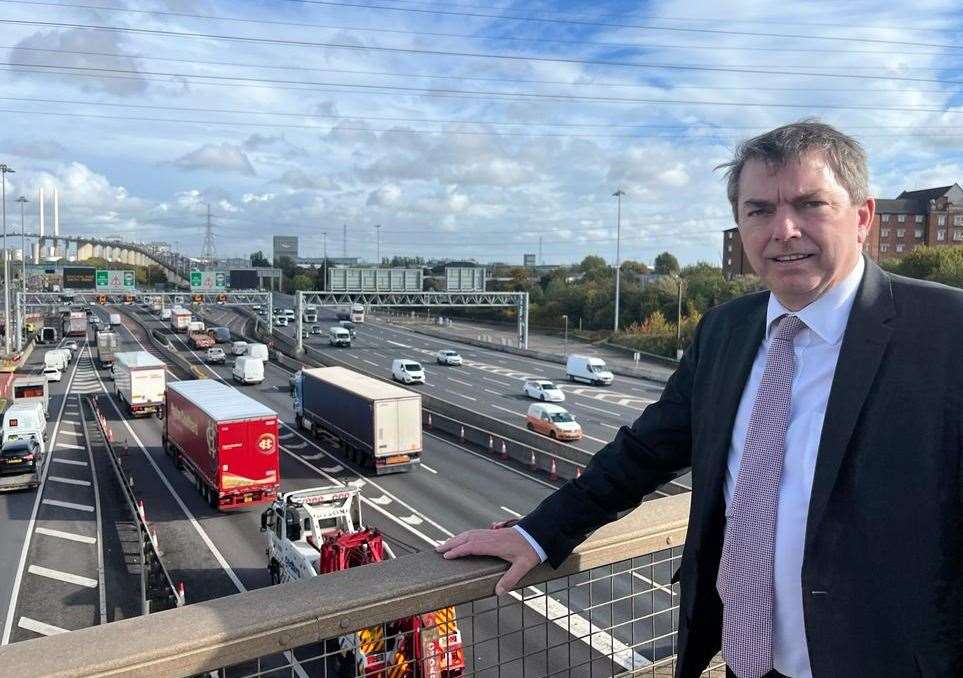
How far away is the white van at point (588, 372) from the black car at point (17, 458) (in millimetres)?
28725

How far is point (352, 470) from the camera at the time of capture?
25.1 metres

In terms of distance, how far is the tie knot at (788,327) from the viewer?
217cm

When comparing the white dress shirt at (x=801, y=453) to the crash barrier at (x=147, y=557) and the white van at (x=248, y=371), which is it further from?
the white van at (x=248, y=371)

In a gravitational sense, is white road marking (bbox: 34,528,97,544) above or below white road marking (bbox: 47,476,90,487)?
above

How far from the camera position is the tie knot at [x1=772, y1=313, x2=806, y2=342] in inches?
85.6

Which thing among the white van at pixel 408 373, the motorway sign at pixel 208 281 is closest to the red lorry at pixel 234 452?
the white van at pixel 408 373

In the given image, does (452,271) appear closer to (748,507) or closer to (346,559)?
(346,559)

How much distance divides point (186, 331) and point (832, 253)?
81.2 meters

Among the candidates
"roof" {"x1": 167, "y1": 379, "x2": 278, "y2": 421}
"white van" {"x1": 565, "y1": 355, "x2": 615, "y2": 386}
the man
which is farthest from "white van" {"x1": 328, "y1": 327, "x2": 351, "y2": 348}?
the man

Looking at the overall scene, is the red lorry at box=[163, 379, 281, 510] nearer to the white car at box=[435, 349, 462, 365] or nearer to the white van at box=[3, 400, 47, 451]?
the white van at box=[3, 400, 47, 451]

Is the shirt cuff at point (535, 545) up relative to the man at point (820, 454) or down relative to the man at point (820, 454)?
down

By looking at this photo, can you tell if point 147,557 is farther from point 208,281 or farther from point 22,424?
point 208,281

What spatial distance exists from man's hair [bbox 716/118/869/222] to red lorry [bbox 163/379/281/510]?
19.6 m

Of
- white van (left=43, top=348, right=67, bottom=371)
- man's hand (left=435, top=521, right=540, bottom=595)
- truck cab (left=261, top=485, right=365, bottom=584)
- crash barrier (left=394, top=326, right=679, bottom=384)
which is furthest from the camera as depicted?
white van (left=43, top=348, right=67, bottom=371)
